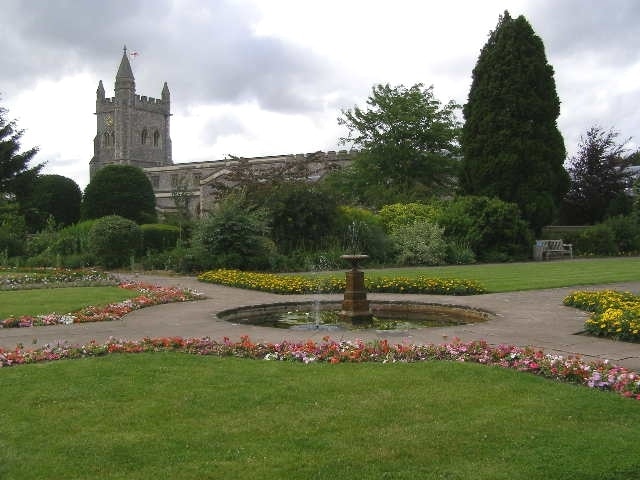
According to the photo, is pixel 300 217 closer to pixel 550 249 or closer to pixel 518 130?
pixel 550 249

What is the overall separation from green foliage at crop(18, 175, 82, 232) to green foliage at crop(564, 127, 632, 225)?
30.6 meters

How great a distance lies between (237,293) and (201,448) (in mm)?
10072

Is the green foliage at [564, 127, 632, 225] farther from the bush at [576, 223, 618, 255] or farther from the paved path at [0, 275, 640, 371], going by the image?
the paved path at [0, 275, 640, 371]

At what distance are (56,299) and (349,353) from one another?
7.70m

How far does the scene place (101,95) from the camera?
89812 mm

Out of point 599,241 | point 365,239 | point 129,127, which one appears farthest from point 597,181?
point 129,127

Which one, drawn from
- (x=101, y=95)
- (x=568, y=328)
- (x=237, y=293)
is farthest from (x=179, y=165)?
(x=568, y=328)

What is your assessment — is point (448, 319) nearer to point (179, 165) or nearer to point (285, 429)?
point (285, 429)

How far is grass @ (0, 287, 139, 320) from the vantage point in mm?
10461

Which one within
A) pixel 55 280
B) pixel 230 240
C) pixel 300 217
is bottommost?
pixel 55 280

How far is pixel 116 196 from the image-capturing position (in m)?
35.9

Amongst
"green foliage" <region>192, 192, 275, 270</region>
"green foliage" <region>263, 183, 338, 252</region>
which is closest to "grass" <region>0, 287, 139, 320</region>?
"green foliage" <region>192, 192, 275, 270</region>

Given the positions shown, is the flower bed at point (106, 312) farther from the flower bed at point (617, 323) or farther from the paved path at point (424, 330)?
the flower bed at point (617, 323)

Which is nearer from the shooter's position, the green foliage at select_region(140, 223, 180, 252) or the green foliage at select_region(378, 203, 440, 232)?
the green foliage at select_region(140, 223, 180, 252)
